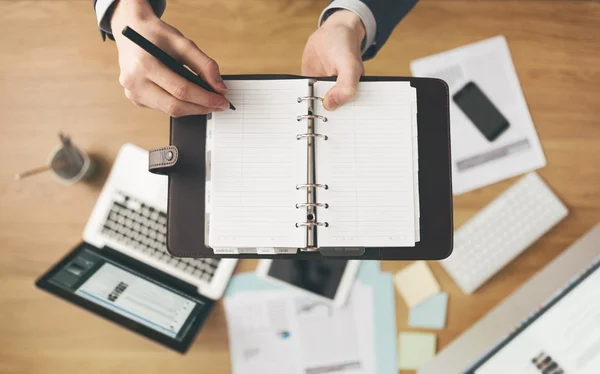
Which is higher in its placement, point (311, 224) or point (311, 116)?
point (311, 116)

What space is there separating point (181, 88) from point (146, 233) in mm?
422

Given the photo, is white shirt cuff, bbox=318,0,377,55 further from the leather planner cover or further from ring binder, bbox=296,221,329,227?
ring binder, bbox=296,221,329,227

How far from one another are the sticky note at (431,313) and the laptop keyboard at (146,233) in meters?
0.43

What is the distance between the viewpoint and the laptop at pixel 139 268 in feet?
2.78

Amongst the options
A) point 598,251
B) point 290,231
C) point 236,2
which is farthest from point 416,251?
point 236,2

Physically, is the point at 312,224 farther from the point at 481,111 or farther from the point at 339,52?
the point at 481,111

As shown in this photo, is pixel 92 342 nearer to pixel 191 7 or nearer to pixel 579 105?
pixel 191 7

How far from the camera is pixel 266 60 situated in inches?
40.7

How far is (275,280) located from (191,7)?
2.03 ft

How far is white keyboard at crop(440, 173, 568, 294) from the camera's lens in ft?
3.18

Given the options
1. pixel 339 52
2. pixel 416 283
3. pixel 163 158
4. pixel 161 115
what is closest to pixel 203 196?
pixel 163 158

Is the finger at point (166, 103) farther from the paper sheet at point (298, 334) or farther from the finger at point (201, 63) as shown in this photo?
the paper sheet at point (298, 334)

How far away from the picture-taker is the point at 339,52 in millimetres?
754

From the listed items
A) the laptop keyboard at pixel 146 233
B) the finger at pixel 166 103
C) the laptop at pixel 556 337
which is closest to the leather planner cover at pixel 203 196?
the finger at pixel 166 103
